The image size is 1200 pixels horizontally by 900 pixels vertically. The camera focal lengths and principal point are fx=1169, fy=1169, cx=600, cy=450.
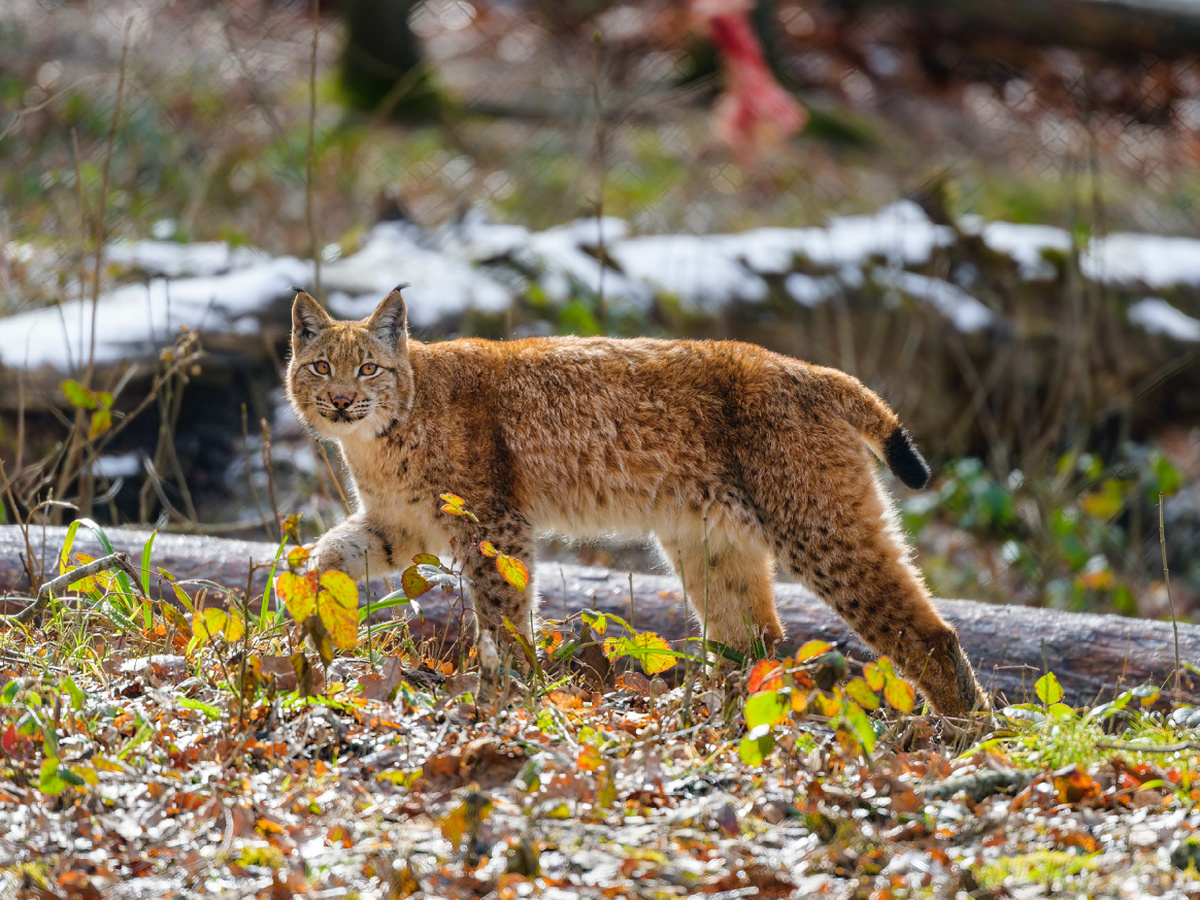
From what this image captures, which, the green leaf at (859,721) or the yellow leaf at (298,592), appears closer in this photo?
the green leaf at (859,721)

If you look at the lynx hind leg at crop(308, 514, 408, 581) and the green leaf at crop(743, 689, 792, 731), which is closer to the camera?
the green leaf at crop(743, 689, 792, 731)

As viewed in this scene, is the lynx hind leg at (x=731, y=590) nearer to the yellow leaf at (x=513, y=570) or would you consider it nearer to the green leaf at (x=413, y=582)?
the yellow leaf at (x=513, y=570)

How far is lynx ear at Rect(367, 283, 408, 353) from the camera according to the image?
4.46 metres

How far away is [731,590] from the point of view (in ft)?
15.3

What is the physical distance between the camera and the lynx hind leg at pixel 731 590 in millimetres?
4602

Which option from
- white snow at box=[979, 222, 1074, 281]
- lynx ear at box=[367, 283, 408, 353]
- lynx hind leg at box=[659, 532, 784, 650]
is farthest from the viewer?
white snow at box=[979, 222, 1074, 281]

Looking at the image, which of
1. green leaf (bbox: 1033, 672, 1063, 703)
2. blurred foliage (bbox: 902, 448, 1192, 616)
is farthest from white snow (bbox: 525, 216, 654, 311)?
green leaf (bbox: 1033, 672, 1063, 703)

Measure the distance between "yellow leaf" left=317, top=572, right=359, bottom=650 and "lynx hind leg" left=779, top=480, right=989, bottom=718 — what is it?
68.0 inches

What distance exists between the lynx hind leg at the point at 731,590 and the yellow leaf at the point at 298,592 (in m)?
1.81

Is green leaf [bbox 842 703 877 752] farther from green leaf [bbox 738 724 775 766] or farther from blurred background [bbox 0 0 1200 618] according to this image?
blurred background [bbox 0 0 1200 618]

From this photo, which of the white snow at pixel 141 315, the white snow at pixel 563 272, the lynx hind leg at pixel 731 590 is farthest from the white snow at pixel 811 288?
the lynx hind leg at pixel 731 590

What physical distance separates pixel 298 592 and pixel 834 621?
2.57 meters

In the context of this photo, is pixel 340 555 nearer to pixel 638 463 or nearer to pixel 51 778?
pixel 638 463

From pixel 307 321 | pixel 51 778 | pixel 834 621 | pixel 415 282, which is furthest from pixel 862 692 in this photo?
pixel 415 282
